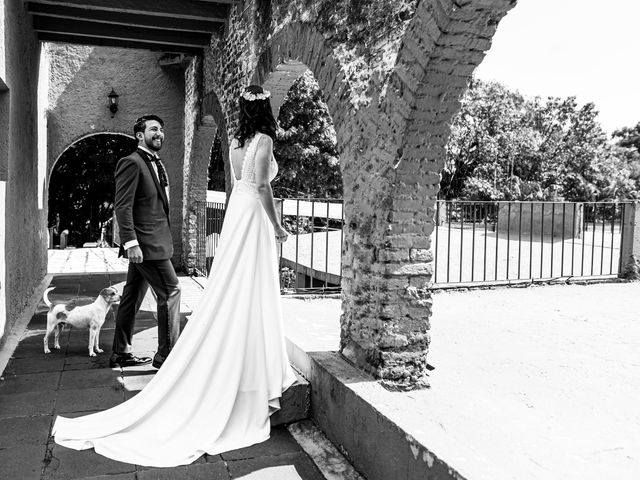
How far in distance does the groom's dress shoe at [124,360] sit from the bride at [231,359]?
1203 mm

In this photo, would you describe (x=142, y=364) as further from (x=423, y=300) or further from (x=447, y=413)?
(x=447, y=413)

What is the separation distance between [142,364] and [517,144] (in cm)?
2745

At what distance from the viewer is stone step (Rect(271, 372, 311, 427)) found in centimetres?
369

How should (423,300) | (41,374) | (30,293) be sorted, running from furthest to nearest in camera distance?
(30,293)
(41,374)
(423,300)

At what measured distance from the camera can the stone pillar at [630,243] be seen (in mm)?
8945

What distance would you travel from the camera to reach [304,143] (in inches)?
779

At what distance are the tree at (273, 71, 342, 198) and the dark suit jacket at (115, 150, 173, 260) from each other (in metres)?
14.3

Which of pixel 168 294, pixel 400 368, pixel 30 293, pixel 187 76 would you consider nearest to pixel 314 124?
pixel 187 76

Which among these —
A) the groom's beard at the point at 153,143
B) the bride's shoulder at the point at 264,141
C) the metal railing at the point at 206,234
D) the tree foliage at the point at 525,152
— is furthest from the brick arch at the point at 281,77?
the tree foliage at the point at 525,152

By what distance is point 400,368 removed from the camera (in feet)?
11.4

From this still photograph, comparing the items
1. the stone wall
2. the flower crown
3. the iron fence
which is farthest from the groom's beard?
the iron fence

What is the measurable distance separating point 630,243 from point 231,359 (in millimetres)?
7491

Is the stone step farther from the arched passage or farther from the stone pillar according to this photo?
the stone pillar

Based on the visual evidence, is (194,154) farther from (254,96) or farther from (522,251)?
(254,96)
